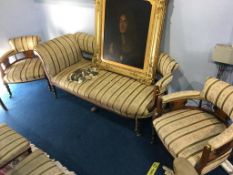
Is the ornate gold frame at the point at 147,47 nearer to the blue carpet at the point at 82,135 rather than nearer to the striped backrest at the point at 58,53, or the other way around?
the striped backrest at the point at 58,53

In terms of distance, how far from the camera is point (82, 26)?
9.46 ft

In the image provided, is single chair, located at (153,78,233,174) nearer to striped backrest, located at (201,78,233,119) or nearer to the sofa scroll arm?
striped backrest, located at (201,78,233,119)

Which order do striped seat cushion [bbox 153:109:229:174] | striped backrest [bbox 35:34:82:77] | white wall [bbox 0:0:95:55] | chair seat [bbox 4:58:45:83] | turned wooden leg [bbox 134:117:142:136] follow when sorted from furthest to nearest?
white wall [bbox 0:0:95:55]
chair seat [bbox 4:58:45:83]
striped backrest [bbox 35:34:82:77]
turned wooden leg [bbox 134:117:142:136]
striped seat cushion [bbox 153:109:229:174]

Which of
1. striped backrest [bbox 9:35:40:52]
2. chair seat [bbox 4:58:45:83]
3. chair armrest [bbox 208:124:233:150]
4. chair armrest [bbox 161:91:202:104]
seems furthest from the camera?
striped backrest [bbox 9:35:40:52]

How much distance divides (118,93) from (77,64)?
898 mm

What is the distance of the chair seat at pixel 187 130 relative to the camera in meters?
1.55

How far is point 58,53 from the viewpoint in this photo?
2625 millimetres

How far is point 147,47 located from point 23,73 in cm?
161

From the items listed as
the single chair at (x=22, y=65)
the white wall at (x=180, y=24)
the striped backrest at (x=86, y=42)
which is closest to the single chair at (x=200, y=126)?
the white wall at (x=180, y=24)

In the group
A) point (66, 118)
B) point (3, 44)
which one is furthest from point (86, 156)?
point (3, 44)

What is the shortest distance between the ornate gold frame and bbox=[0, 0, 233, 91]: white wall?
0.16 meters

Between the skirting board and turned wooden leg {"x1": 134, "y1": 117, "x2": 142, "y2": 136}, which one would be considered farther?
turned wooden leg {"x1": 134, "y1": 117, "x2": 142, "y2": 136}

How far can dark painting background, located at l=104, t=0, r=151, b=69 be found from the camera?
216 cm

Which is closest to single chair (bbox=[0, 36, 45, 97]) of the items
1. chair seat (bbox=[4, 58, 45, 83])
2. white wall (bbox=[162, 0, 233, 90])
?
chair seat (bbox=[4, 58, 45, 83])
